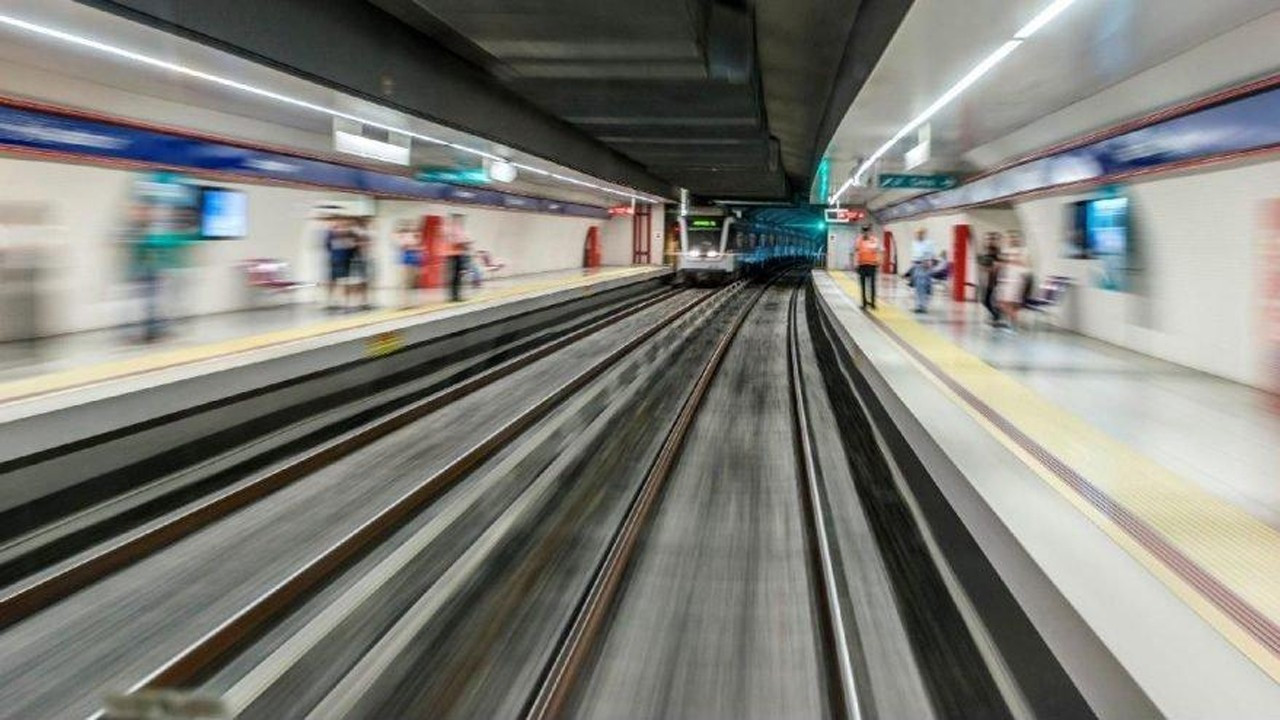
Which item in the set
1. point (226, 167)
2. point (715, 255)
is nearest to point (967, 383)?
point (226, 167)

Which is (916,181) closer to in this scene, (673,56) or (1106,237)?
(1106,237)

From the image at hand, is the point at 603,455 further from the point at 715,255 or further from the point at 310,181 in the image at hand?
the point at 715,255

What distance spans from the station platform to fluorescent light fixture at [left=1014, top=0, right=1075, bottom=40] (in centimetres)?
300

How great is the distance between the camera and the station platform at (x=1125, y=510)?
2900 mm

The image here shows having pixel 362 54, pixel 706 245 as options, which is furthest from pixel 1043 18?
pixel 706 245

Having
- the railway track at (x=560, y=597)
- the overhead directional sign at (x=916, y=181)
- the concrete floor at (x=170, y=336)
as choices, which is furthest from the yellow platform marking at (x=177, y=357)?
the overhead directional sign at (x=916, y=181)

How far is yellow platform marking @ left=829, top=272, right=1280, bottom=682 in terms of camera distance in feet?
10.8

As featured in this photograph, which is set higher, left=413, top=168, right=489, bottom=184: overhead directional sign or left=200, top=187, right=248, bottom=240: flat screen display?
left=413, top=168, right=489, bottom=184: overhead directional sign

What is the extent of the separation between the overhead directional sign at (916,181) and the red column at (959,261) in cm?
185

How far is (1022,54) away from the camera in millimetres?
7703

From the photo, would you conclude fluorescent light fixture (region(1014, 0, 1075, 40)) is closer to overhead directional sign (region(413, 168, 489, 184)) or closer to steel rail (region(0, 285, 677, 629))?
steel rail (region(0, 285, 677, 629))

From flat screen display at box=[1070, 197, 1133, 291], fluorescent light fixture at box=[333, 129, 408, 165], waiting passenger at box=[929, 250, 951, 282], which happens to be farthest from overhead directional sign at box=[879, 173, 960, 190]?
fluorescent light fixture at box=[333, 129, 408, 165]

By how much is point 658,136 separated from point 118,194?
8974 mm

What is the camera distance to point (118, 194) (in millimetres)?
10461
